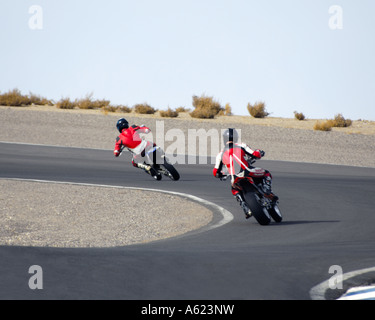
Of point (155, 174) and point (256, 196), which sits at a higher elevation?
point (256, 196)

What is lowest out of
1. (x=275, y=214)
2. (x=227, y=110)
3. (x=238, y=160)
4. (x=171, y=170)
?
(x=275, y=214)

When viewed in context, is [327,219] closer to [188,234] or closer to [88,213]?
[188,234]

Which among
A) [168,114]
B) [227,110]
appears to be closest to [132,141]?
[168,114]

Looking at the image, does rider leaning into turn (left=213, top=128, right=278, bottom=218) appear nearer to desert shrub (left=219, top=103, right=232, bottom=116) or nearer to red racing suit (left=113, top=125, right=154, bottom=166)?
red racing suit (left=113, top=125, right=154, bottom=166)

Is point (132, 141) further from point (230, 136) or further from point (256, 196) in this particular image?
point (256, 196)

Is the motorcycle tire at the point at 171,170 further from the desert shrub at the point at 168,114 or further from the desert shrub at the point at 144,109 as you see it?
the desert shrub at the point at 144,109

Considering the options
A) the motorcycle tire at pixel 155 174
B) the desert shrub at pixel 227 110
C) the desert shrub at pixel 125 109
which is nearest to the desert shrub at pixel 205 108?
the desert shrub at pixel 227 110

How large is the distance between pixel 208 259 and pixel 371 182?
46.5ft

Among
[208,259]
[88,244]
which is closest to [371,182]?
[88,244]

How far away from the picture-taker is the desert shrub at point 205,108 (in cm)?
5422

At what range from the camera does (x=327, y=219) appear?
14.1m

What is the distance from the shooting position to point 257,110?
195ft

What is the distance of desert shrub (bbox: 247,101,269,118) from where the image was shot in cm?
5947

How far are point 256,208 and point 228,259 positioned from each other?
13.3ft
